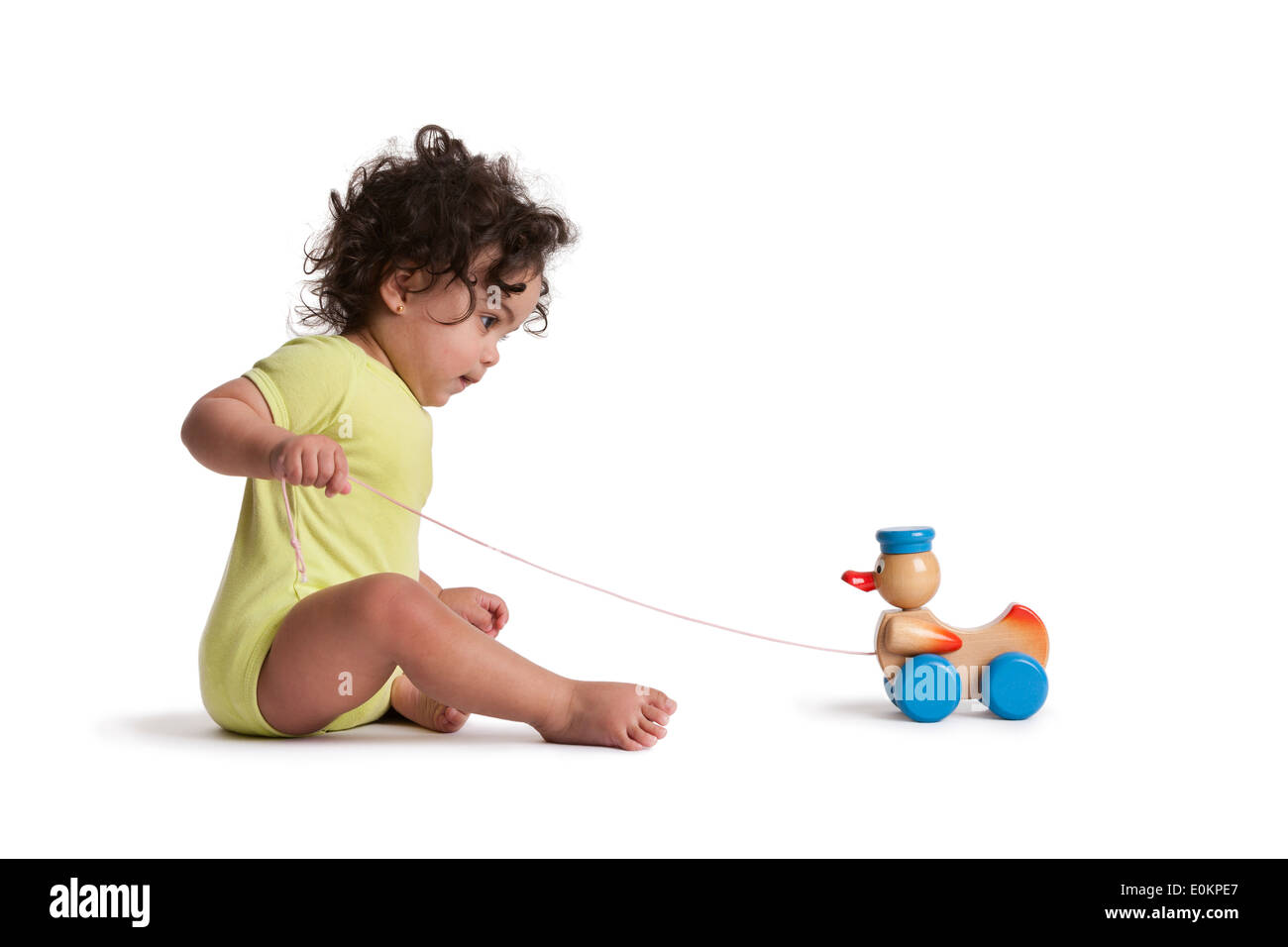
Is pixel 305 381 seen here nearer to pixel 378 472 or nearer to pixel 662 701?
pixel 378 472

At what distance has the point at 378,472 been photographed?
1.92 meters

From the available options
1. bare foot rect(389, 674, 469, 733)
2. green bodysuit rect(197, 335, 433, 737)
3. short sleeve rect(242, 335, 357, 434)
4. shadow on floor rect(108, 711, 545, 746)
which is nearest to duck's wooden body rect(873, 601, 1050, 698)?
shadow on floor rect(108, 711, 545, 746)

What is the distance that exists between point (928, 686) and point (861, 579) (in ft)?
0.63

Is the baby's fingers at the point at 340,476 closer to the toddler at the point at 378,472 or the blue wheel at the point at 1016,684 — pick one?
the toddler at the point at 378,472

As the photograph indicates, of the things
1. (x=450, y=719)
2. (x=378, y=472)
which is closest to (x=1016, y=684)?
(x=450, y=719)

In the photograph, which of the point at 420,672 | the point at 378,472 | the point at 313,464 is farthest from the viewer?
the point at 378,472

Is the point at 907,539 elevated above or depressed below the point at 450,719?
above

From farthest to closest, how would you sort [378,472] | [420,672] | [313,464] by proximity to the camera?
[378,472]
[420,672]
[313,464]

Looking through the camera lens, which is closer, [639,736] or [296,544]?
[639,736]

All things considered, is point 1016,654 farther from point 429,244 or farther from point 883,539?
point 429,244

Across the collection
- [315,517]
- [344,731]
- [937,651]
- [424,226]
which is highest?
[424,226]

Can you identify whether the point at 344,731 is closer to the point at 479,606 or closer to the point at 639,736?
the point at 479,606

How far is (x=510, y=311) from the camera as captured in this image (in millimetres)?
2020
